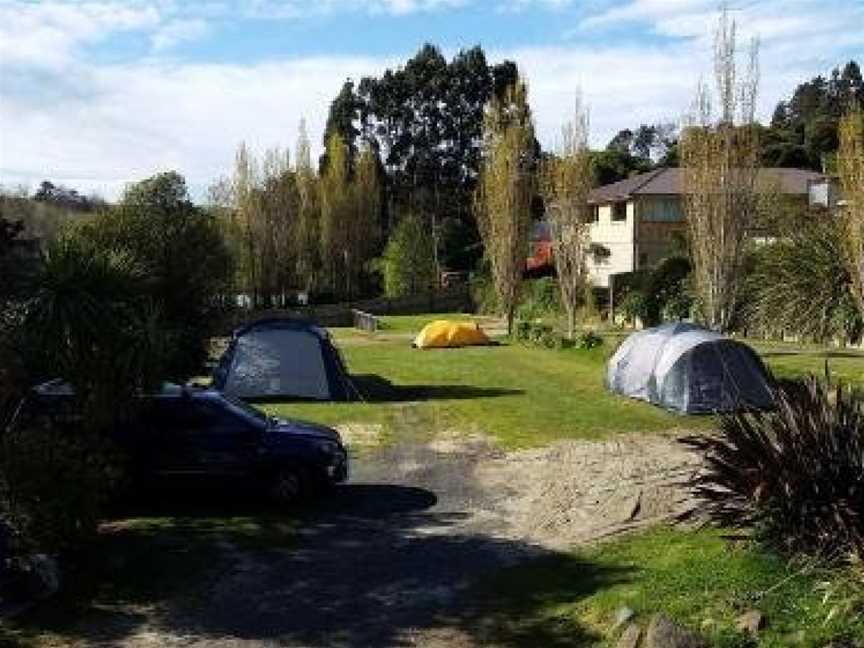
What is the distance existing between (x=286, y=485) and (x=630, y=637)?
684 cm

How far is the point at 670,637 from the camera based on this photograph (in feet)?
27.2

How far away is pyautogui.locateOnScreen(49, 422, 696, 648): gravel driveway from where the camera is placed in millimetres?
9969

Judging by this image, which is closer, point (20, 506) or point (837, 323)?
point (20, 506)

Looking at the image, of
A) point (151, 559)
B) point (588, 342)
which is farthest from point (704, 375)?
point (151, 559)

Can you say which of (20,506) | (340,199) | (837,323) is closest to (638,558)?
(20,506)

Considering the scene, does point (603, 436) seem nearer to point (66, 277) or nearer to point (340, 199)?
point (66, 277)

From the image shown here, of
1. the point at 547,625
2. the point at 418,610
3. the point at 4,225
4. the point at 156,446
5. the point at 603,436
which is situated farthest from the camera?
the point at 603,436

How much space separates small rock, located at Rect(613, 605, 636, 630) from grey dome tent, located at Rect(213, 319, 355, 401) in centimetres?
1555

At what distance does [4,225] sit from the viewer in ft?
37.3

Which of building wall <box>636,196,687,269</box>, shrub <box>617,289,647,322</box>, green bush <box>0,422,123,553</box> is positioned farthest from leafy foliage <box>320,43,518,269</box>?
green bush <box>0,422,123,553</box>

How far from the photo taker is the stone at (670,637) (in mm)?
8234

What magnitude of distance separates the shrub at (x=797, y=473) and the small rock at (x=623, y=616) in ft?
5.19

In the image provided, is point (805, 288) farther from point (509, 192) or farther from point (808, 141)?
point (808, 141)

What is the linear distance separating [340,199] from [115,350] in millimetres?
55868
